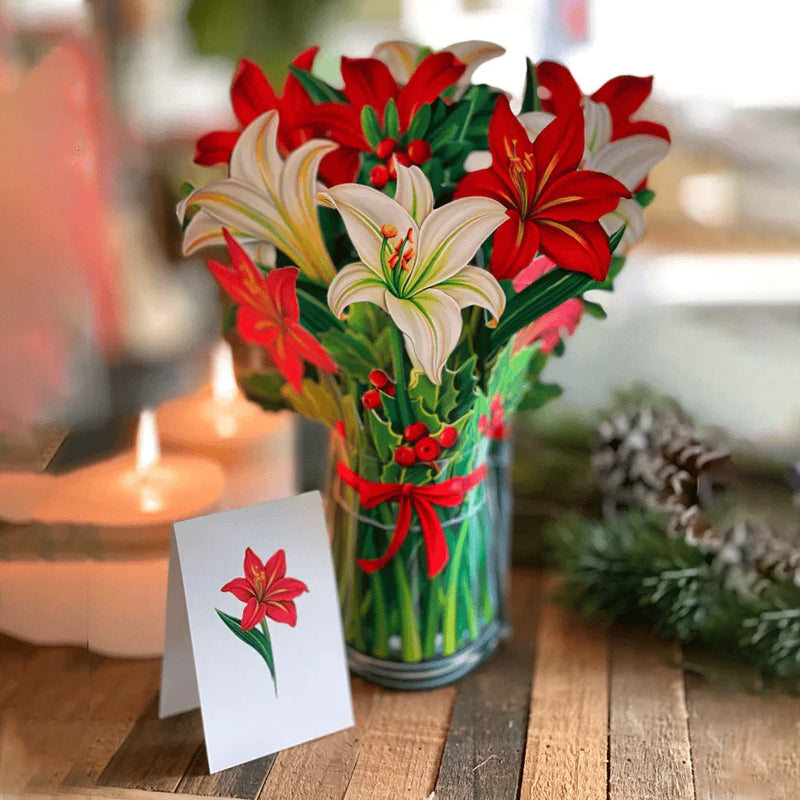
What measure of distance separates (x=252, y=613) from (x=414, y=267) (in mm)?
243

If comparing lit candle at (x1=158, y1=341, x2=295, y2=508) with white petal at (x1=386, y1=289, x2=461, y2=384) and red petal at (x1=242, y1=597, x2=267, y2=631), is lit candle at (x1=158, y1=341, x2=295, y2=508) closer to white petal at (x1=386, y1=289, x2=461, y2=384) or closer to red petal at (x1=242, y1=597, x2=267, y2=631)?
red petal at (x1=242, y1=597, x2=267, y2=631)

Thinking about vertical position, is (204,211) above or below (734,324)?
above

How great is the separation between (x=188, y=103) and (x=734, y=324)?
Answer: 0.51 metres

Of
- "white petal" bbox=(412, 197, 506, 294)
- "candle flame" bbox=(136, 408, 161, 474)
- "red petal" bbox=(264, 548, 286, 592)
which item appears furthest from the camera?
"candle flame" bbox=(136, 408, 161, 474)

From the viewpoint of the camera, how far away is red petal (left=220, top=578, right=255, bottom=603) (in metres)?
0.59

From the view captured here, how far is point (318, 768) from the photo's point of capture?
59 centimetres

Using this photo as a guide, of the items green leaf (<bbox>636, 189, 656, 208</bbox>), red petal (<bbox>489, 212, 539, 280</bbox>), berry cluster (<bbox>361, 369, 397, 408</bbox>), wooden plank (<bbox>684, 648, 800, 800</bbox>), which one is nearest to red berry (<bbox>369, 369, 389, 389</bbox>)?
berry cluster (<bbox>361, 369, 397, 408</bbox>)

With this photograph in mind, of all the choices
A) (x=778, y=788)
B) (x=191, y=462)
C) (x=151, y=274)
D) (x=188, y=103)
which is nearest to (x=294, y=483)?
(x=191, y=462)

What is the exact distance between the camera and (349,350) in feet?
1.91

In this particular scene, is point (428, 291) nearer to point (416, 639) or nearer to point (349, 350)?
point (349, 350)

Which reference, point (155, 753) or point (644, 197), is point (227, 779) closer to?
point (155, 753)

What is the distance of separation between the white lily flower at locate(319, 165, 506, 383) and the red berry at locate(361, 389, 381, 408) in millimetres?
73

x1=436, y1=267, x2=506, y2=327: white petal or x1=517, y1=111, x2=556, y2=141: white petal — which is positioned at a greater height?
x1=517, y1=111, x2=556, y2=141: white petal

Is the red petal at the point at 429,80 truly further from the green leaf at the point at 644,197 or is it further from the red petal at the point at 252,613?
the red petal at the point at 252,613
